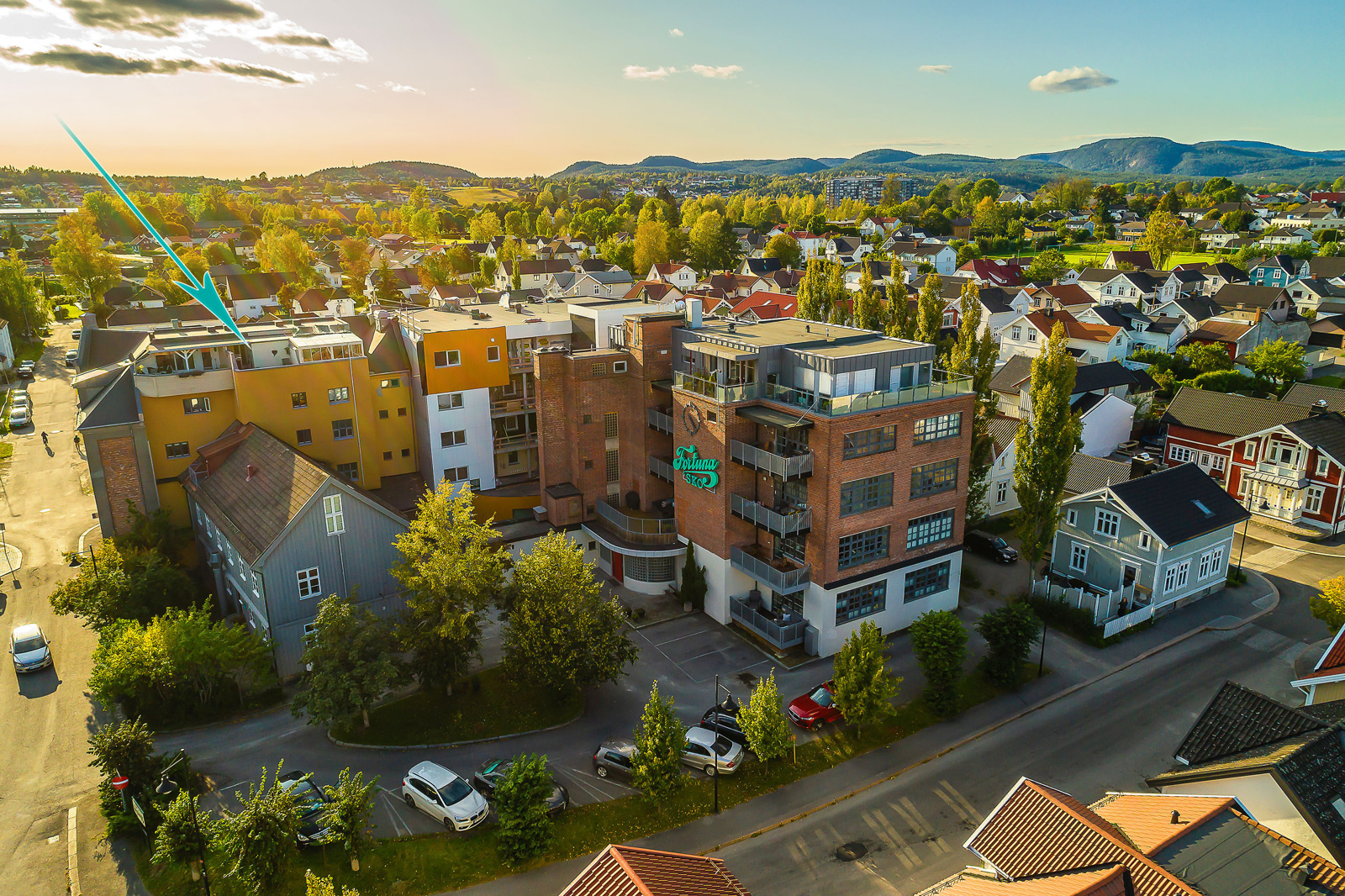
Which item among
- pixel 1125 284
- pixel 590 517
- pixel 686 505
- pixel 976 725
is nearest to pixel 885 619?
pixel 976 725

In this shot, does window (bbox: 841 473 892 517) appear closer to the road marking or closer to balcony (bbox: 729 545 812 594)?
balcony (bbox: 729 545 812 594)

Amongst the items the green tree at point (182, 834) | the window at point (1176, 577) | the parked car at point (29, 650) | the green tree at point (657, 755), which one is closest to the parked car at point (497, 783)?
the green tree at point (657, 755)

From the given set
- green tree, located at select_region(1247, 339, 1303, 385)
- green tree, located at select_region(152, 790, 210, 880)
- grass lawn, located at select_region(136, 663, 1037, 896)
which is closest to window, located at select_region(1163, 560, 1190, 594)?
grass lawn, located at select_region(136, 663, 1037, 896)

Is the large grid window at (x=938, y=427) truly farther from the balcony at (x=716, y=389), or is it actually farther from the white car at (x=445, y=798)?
the white car at (x=445, y=798)

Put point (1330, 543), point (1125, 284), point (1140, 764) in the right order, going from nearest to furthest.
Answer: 1. point (1140, 764)
2. point (1330, 543)
3. point (1125, 284)

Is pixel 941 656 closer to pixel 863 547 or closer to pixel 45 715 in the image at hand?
pixel 863 547

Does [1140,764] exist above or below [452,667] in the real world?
below

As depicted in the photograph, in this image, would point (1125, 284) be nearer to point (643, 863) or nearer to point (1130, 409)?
point (1130, 409)
